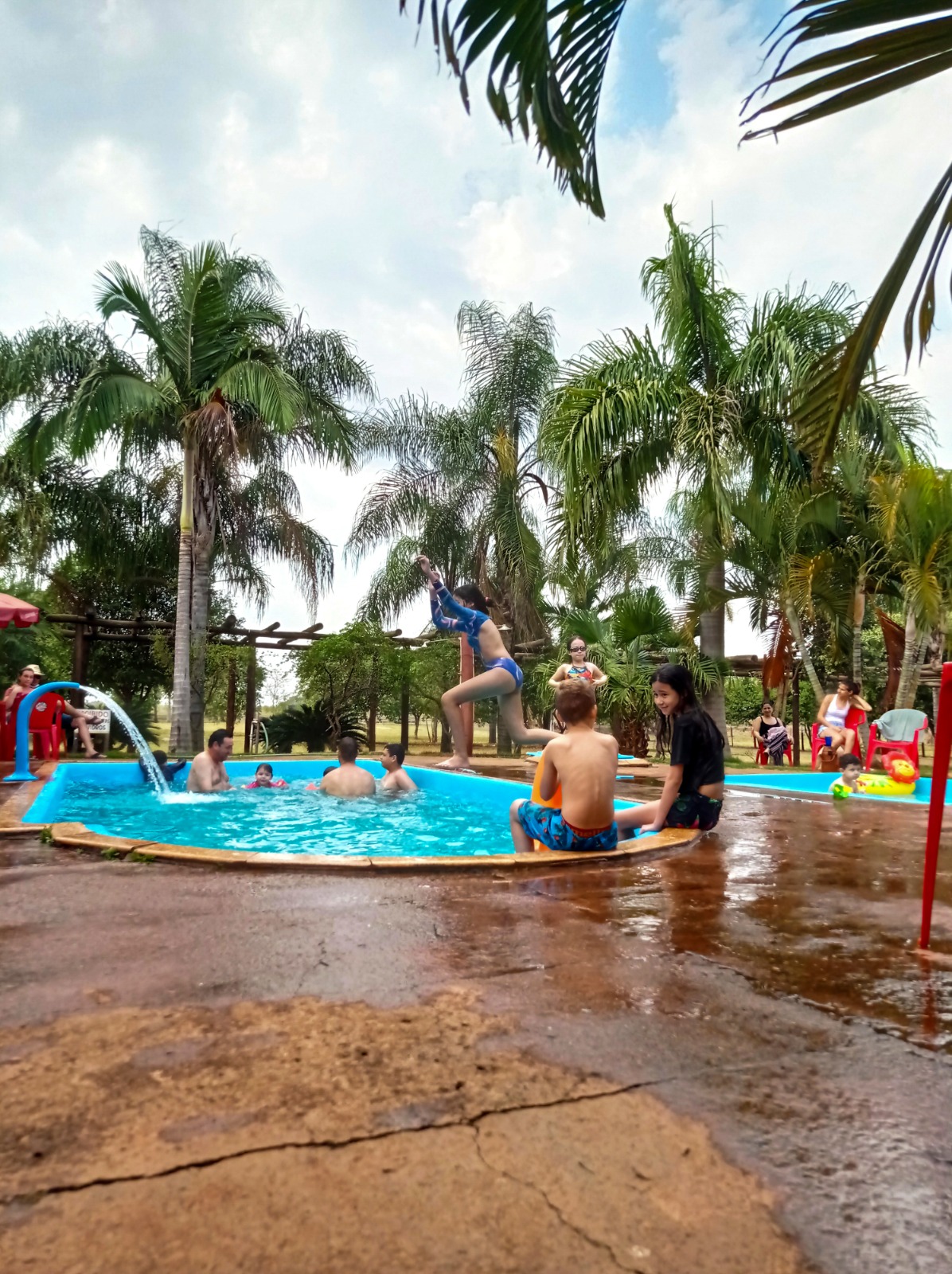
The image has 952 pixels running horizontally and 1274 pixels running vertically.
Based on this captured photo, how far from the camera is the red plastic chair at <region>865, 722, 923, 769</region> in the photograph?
10195 mm

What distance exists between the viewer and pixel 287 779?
1135 cm

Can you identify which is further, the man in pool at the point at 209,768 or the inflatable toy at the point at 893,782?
the man in pool at the point at 209,768

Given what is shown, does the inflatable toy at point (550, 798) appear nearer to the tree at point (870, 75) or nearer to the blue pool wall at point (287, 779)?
the tree at point (870, 75)

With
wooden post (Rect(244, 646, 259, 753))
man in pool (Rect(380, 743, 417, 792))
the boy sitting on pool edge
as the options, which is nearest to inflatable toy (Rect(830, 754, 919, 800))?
man in pool (Rect(380, 743, 417, 792))

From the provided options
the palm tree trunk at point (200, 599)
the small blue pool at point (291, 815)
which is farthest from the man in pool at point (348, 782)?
the palm tree trunk at point (200, 599)

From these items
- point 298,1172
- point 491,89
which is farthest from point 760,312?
point 298,1172

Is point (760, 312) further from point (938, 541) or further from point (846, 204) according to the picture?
point (846, 204)

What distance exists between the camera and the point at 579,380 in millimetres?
12922

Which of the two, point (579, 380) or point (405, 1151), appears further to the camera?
point (579, 380)

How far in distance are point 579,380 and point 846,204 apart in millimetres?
9731

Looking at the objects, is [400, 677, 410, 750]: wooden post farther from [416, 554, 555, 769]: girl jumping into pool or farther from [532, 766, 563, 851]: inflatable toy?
[532, 766, 563, 851]: inflatable toy

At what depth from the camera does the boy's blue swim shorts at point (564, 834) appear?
13.9ft

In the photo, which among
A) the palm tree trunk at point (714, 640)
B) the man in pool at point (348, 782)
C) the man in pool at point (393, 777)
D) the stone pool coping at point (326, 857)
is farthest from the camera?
the palm tree trunk at point (714, 640)

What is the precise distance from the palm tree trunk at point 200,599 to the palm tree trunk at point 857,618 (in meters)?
11.0
